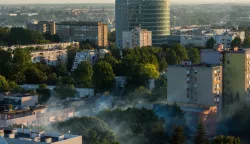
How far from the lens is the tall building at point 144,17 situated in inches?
1196

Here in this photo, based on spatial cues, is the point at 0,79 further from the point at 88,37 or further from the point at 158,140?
the point at 88,37

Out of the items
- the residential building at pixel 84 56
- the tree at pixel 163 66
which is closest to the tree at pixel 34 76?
the residential building at pixel 84 56

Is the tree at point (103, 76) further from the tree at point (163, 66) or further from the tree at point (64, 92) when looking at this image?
the tree at point (163, 66)

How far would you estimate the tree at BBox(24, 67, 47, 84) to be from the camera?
721 inches

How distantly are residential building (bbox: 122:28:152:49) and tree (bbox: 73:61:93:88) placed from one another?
9788mm

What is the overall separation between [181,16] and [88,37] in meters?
28.2

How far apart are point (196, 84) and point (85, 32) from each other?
65.1ft

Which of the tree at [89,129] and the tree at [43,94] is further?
the tree at [43,94]

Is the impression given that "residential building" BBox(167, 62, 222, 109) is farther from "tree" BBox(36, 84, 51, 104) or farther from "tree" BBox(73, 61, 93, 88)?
"tree" BBox(73, 61, 93, 88)

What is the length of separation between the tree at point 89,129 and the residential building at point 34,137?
1.45m

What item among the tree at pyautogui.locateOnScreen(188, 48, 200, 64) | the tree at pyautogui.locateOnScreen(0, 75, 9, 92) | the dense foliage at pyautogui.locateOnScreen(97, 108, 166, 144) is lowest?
the dense foliage at pyautogui.locateOnScreen(97, 108, 166, 144)

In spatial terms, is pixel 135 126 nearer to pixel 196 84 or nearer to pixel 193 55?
pixel 196 84

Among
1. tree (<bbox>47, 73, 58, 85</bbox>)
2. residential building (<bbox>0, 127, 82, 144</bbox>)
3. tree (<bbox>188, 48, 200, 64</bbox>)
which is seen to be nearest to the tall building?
tree (<bbox>188, 48, 200, 64</bbox>)

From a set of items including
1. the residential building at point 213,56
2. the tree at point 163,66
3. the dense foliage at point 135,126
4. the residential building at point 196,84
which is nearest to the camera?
the dense foliage at point 135,126
